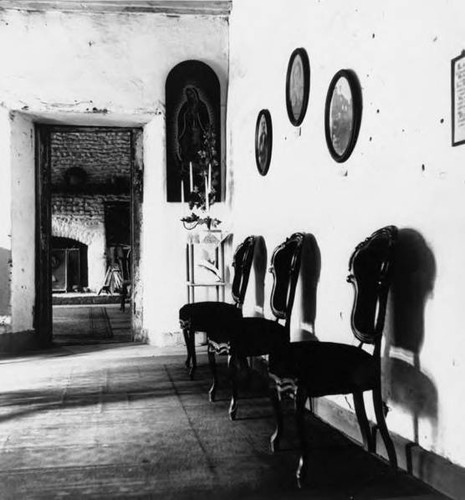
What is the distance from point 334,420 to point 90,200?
950 cm

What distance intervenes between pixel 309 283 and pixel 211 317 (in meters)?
0.76

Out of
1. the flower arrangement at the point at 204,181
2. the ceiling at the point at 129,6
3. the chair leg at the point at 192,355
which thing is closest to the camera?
the chair leg at the point at 192,355

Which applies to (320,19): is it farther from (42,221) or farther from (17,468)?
(42,221)

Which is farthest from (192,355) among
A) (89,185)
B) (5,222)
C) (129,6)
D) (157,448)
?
(89,185)

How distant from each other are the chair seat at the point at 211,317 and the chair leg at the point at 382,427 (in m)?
1.26

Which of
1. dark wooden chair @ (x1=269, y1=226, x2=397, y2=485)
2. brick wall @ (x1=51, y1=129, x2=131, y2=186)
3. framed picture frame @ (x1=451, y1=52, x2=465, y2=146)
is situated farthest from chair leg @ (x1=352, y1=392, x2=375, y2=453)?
brick wall @ (x1=51, y1=129, x2=131, y2=186)

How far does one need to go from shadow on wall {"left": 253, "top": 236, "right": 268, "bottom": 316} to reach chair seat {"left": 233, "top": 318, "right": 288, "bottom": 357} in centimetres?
122

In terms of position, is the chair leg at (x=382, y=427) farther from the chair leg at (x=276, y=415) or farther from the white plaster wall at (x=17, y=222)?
the white plaster wall at (x=17, y=222)

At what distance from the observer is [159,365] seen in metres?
4.91

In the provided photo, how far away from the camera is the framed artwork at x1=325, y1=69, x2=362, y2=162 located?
305cm

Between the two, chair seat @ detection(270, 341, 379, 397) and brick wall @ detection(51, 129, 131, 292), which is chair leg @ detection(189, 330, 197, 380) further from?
brick wall @ detection(51, 129, 131, 292)

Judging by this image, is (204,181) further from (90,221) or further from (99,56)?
(90,221)

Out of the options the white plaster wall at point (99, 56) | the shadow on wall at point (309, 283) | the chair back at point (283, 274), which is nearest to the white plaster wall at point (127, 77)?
the white plaster wall at point (99, 56)

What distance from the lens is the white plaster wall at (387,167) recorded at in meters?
2.29
